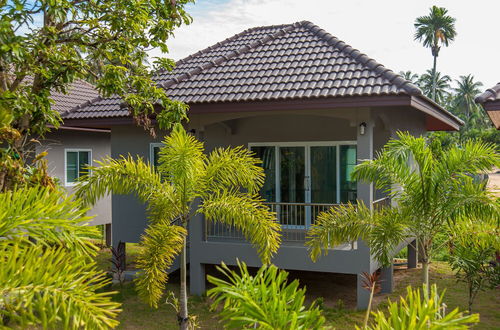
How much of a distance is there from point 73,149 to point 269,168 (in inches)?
302

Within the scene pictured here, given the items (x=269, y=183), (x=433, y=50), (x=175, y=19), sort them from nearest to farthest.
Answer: (x=175, y=19), (x=269, y=183), (x=433, y=50)

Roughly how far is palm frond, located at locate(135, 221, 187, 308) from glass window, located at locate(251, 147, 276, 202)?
5.21 meters

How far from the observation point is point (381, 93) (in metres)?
9.30

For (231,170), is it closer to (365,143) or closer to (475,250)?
(365,143)

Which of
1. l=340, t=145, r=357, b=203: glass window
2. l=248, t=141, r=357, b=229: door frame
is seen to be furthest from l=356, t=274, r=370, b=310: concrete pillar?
l=340, t=145, r=357, b=203: glass window

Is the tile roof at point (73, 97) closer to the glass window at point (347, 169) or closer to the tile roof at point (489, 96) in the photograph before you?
the glass window at point (347, 169)

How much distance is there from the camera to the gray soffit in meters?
9.92

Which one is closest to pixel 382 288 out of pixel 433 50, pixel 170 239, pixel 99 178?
pixel 170 239

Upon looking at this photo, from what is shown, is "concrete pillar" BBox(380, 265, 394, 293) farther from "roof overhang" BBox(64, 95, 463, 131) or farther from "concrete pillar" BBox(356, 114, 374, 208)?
"roof overhang" BBox(64, 95, 463, 131)

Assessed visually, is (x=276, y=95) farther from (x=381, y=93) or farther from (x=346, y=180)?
(x=346, y=180)

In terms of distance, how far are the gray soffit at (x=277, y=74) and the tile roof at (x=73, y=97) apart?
126 inches

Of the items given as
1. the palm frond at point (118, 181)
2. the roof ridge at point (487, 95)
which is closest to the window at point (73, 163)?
the palm frond at point (118, 181)

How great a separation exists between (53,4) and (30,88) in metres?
2.06

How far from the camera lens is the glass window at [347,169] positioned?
1227 cm
